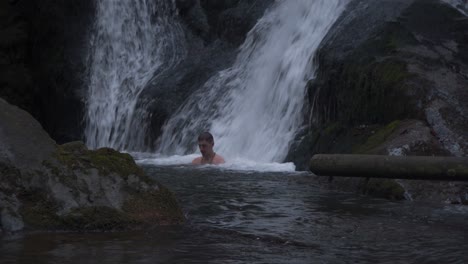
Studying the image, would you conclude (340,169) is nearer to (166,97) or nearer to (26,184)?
(26,184)

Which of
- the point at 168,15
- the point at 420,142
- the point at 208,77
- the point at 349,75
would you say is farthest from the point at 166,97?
the point at 420,142

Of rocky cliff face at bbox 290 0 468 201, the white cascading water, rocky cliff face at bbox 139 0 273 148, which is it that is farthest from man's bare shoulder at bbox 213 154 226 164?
the white cascading water

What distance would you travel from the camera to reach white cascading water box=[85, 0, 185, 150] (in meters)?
19.5

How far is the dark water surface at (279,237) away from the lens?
210 inches

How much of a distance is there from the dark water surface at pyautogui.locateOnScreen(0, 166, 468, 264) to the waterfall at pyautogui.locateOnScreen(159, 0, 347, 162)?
4817 millimetres

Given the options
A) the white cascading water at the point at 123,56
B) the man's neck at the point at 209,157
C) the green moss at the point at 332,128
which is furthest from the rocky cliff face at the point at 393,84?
the white cascading water at the point at 123,56

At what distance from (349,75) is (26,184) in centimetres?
646

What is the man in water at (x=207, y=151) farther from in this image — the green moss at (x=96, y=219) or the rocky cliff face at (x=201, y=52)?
the green moss at (x=96, y=219)

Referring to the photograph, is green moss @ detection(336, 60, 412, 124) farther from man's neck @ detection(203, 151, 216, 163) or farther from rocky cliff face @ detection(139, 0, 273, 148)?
rocky cliff face @ detection(139, 0, 273, 148)

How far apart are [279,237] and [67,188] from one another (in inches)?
64.4

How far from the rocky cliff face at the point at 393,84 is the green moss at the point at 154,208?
3257mm

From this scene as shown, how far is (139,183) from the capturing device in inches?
259

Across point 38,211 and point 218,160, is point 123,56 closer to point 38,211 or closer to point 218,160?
point 218,160

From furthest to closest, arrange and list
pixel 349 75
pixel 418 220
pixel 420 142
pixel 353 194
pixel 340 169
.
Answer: pixel 349 75
pixel 420 142
pixel 353 194
pixel 340 169
pixel 418 220
